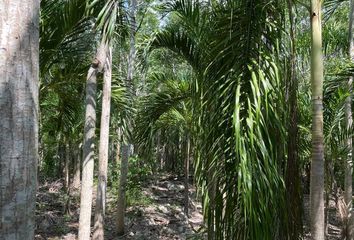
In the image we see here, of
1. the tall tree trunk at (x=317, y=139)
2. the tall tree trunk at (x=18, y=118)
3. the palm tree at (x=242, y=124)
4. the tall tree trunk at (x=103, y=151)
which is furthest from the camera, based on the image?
the tall tree trunk at (x=103, y=151)

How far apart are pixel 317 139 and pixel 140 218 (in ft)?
31.7

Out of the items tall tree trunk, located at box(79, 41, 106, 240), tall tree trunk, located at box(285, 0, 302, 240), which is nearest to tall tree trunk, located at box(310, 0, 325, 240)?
tall tree trunk, located at box(285, 0, 302, 240)

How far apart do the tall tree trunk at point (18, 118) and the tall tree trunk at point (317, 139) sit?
2.05 meters

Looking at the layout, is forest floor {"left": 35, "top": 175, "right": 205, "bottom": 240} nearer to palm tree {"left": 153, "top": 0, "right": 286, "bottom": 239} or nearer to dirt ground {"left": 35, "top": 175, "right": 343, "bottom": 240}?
dirt ground {"left": 35, "top": 175, "right": 343, "bottom": 240}

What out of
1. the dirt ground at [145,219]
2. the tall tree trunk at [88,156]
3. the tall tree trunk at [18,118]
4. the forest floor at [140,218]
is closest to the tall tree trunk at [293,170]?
the tall tree trunk at [18,118]

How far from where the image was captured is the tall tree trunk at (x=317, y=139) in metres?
2.87

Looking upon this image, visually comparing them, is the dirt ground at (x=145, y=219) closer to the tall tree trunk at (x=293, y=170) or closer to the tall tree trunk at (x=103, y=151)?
the tall tree trunk at (x=103, y=151)

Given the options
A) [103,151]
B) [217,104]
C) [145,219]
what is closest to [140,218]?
[145,219]

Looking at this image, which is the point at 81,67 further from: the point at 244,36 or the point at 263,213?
the point at 263,213

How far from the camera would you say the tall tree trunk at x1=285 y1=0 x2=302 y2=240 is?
10.2ft

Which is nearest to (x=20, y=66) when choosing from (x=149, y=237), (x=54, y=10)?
(x=54, y=10)

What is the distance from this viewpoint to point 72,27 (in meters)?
5.93

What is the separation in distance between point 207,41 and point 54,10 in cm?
297

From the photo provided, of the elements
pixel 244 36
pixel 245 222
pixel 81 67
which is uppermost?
pixel 81 67
